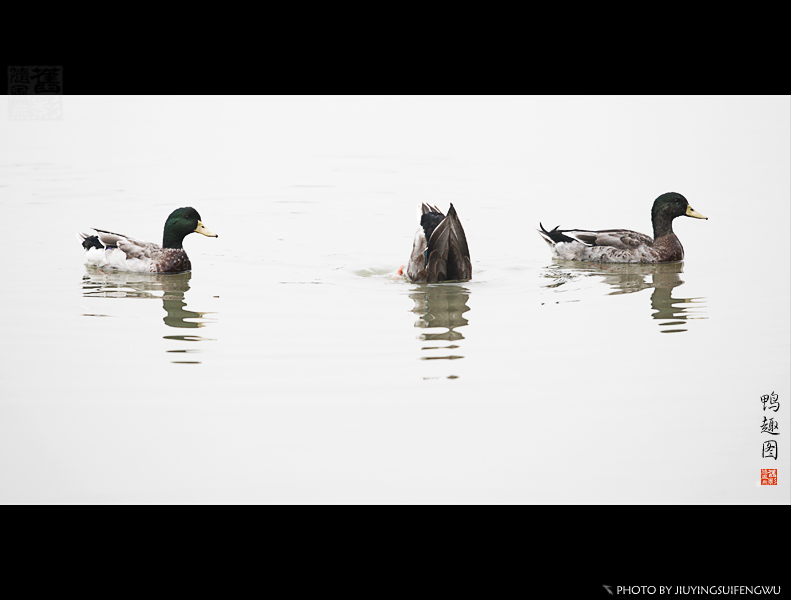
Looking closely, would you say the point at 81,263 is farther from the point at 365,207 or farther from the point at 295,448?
the point at 295,448

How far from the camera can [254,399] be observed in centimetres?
771

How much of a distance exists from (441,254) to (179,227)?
12.7 feet

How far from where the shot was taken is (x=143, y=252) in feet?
41.6

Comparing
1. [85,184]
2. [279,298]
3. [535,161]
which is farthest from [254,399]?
[535,161]

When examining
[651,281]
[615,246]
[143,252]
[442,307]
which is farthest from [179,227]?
[651,281]

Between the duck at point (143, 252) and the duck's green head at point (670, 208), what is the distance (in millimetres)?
6902

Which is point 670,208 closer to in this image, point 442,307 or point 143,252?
point 442,307

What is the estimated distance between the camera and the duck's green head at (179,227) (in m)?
13.0

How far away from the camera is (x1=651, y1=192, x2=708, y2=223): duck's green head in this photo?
46.7 ft

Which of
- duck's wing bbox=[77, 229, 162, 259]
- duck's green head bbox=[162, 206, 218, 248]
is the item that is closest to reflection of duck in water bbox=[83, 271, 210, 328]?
duck's wing bbox=[77, 229, 162, 259]

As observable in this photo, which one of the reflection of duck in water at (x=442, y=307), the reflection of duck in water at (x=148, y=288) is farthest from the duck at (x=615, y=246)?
the reflection of duck in water at (x=148, y=288)

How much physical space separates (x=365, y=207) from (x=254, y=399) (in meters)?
10.2

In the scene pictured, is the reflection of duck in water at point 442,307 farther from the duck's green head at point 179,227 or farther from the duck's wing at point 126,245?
the duck's wing at point 126,245

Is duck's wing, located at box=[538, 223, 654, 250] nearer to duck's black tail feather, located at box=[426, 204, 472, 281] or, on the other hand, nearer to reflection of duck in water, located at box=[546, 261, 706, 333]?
reflection of duck in water, located at box=[546, 261, 706, 333]
